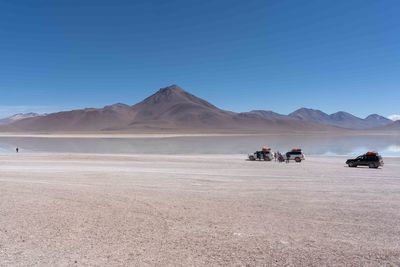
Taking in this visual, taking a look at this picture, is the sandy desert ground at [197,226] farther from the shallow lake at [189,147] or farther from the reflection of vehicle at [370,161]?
the shallow lake at [189,147]

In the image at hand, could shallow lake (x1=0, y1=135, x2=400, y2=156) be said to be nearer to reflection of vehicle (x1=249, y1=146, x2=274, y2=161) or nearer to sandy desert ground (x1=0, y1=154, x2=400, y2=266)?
reflection of vehicle (x1=249, y1=146, x2=274, y2=161)

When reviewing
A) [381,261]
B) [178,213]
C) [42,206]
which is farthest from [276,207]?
[42,206]

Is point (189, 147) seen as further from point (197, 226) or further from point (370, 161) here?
point (197, 226)

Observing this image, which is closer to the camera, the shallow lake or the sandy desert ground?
the sandy desert ground

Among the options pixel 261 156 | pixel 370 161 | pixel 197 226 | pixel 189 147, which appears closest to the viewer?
pixel 197 226

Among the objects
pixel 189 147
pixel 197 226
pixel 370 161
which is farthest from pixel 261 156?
pixel 197 226

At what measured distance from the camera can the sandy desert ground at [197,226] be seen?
6.68m

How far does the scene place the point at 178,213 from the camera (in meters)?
9.97

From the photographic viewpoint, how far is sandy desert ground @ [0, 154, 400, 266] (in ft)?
21.9

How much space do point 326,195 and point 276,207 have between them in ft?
10.4

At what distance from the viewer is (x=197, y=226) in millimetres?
8742

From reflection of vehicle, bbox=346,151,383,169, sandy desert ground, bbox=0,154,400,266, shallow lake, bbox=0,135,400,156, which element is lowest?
sandy desert ground, bbox=0,154,400,266

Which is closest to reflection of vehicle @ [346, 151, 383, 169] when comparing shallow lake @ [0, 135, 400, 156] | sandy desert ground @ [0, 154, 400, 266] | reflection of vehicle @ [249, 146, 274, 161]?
reflection of vehicle @ [249, 146, 274, 161]

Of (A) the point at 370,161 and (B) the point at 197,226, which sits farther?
(A) the point at 370,161
